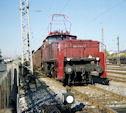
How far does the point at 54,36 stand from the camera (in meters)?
10.6

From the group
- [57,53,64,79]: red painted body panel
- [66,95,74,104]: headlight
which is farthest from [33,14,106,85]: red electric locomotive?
[66,95,74,104]: headlight

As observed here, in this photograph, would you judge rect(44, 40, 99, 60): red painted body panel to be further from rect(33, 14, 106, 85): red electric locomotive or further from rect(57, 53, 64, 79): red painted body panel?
rect(57, 53, 64, 79): red painted body panel

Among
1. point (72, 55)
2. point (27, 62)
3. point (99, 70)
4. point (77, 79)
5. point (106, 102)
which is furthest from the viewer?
point (27, 62)

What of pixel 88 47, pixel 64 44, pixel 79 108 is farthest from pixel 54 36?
pixel 79 108

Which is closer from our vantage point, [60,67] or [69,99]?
[69,99]

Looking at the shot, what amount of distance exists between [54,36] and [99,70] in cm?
410

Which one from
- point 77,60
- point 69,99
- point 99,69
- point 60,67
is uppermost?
point 77,60

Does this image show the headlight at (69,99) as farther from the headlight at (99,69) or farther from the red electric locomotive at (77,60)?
the headlight at (99,69)

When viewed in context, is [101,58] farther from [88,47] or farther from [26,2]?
[26,2]

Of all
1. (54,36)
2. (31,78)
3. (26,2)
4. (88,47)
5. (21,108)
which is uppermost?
(26,2)

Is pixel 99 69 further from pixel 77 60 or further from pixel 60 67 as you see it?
pixel 60 67

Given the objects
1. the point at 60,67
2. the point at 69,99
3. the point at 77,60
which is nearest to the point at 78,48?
the point at 77,60

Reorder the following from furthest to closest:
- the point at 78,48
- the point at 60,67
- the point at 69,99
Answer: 1. the point at 78,48
2. the point at 60,67
3. the point at 69,99

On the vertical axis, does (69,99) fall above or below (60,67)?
below
